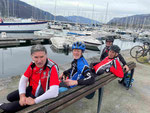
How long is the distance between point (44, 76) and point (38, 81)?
0.16 m

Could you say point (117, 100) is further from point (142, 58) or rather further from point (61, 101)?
point (142, 58)

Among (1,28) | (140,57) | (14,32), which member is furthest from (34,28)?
(140,57)

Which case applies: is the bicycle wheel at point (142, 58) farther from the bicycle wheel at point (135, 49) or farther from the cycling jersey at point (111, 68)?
the cycling jersey at point (111, 68)

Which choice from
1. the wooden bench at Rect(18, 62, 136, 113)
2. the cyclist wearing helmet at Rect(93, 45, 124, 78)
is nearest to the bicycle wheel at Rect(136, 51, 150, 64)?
the cyclist wearing helmet at Rect(93, 45, 124, 78)

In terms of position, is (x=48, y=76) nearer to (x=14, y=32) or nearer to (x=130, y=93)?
(x=130, y=93)

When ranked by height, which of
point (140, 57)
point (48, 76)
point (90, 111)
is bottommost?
point (90, 111)

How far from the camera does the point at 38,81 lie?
1956mm

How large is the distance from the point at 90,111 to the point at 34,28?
4161cm

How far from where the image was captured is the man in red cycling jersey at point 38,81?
1672 mm

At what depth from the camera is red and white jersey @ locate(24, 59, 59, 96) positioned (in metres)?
1.82

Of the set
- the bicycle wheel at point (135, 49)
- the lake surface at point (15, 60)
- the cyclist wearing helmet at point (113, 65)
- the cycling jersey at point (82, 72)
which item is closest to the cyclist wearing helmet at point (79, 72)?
the cycling jersey at point (82, 72)

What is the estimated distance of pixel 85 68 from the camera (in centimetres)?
227

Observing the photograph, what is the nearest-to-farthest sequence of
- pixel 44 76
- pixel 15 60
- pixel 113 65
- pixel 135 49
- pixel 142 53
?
1. pixel 44 76
2. pixel 113 65
3. pixel 142 53
4. pixel 135 49
5. pixel 15 60

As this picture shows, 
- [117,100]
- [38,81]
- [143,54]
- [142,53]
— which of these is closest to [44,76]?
[38,81]
